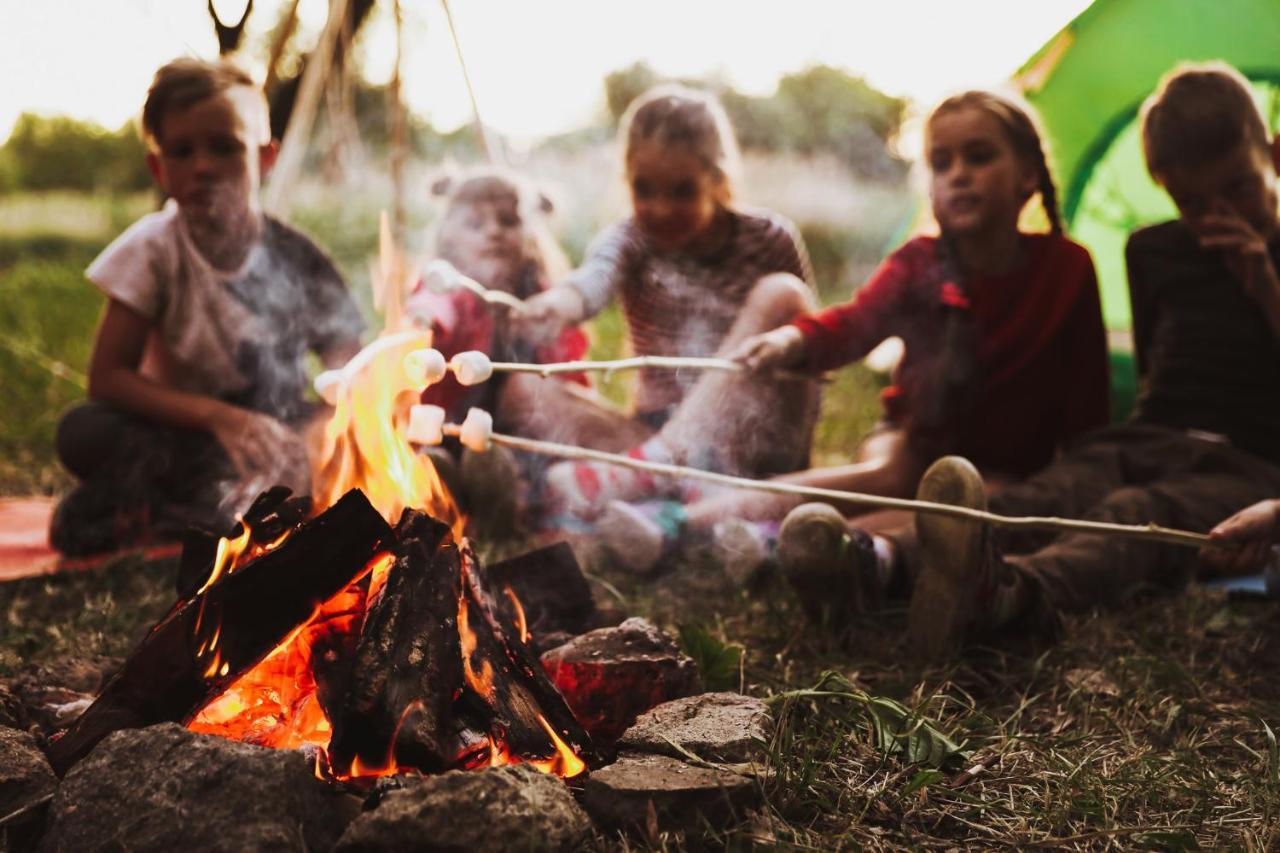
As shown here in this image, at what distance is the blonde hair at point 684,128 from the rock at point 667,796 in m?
1.86

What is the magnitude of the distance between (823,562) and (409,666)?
871 mm

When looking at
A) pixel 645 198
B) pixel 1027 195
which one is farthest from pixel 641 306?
pixel 1027 195

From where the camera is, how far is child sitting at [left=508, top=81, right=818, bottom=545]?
274 cm

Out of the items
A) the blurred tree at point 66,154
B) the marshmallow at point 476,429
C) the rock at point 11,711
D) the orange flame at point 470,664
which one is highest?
the blurred tree at point 66,154

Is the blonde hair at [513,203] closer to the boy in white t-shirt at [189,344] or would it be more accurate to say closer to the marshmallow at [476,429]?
the boy in white t-shirt at [189,344]

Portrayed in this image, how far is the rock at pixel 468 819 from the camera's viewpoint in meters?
1.15

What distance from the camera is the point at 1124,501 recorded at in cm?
233

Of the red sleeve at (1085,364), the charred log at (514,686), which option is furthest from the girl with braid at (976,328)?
the charred log at (514,686)

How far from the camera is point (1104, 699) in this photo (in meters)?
1.79

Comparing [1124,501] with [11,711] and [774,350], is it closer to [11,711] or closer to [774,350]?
[774,350]

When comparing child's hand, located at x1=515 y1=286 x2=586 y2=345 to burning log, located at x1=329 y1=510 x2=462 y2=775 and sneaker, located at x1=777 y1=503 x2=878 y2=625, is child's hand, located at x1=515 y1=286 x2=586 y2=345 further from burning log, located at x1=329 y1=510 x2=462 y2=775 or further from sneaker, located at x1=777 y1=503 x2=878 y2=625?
burning log, located at x1=329 y1=510 x2=462 y2=775

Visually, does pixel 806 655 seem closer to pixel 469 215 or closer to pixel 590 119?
pixel 469 215

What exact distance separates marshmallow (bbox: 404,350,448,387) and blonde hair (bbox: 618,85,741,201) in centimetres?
126

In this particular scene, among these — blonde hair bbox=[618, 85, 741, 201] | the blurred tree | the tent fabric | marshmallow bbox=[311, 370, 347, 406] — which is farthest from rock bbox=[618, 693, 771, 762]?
the blurred tree
